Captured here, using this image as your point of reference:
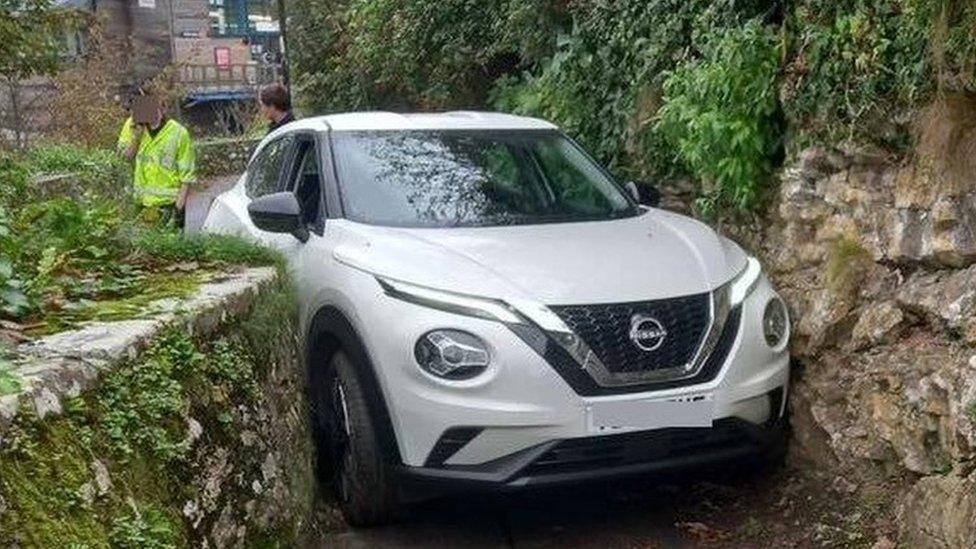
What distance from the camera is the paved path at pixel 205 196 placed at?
11.3 m

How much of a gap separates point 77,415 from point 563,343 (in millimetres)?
1986

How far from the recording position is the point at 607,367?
3994 millimetres

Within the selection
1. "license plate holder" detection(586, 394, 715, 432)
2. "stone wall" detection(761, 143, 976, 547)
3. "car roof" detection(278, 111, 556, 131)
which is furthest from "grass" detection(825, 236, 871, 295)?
"car roof" detection(278, 111, 556, 131)

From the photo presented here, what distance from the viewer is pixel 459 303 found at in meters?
4.00

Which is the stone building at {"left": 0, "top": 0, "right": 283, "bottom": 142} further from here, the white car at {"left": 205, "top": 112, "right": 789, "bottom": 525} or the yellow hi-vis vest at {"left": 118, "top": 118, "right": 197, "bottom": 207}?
the white car at {"left": 205, "top": 112, "right": 789, "bottom": 525}

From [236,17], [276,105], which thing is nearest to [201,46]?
[236,17]

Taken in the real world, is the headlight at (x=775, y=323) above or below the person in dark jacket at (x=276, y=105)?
below

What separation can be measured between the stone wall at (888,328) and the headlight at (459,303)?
163 centimetres

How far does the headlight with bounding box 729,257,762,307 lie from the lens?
4383 mm

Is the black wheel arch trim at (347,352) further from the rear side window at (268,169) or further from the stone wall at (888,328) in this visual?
the stone wall at (888,328)

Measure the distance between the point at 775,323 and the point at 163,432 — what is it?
280cm

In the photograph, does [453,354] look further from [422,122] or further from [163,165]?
[163,165]

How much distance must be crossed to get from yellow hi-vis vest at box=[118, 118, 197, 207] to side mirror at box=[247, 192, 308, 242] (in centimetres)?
302

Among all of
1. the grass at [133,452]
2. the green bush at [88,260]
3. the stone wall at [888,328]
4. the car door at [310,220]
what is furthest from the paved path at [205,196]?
the grass at [133,452]
